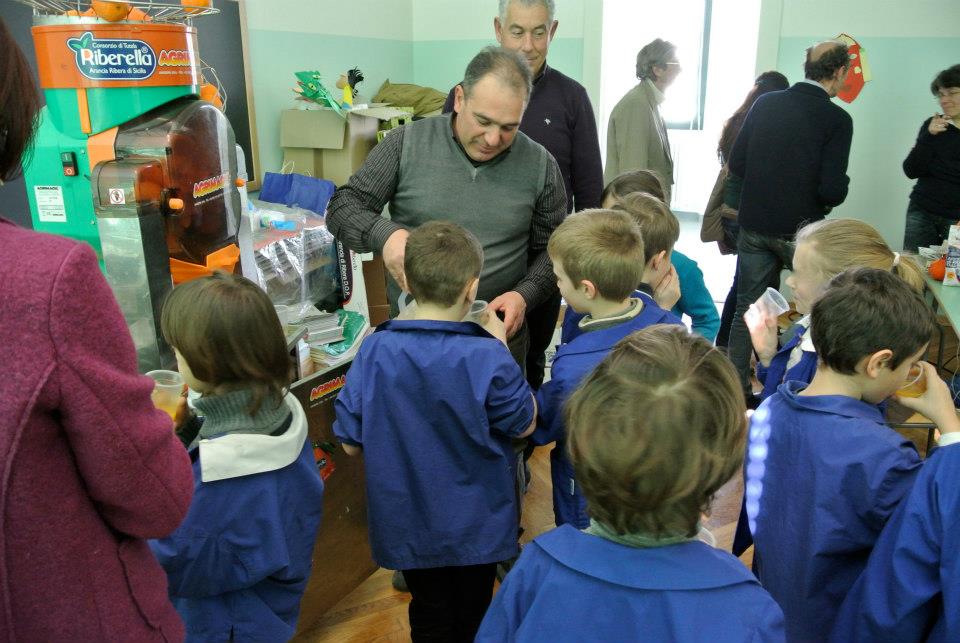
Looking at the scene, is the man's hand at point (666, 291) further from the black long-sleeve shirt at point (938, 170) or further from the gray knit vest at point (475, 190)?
the black long-sleeve shirt at point (938, 170)

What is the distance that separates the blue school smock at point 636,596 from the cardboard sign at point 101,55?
1.24 metres

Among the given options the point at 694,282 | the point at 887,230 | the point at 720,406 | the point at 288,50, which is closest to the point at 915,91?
the point at 887,230

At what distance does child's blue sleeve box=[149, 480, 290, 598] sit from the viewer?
1250 mm

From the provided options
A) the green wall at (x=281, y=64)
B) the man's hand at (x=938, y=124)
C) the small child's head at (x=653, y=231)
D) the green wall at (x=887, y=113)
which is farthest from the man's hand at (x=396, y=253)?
the green wall at (x=887, y=113)

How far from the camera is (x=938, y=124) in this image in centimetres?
375

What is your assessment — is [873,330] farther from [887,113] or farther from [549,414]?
[887,113]

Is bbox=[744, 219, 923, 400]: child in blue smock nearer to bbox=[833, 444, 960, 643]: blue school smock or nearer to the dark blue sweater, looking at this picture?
bbox=[833, 444, 960, 643]: blue school smock

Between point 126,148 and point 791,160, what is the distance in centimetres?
283

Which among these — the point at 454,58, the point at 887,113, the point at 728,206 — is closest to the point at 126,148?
the point at 728,206

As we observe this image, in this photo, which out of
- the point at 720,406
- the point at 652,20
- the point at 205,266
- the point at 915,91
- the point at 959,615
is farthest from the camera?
the point at 652,20

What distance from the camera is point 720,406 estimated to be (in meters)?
0.87

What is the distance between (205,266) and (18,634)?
39.2 inches

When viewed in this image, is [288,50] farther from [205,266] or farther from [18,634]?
[18,634]

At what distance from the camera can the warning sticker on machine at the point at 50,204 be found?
1.55m
